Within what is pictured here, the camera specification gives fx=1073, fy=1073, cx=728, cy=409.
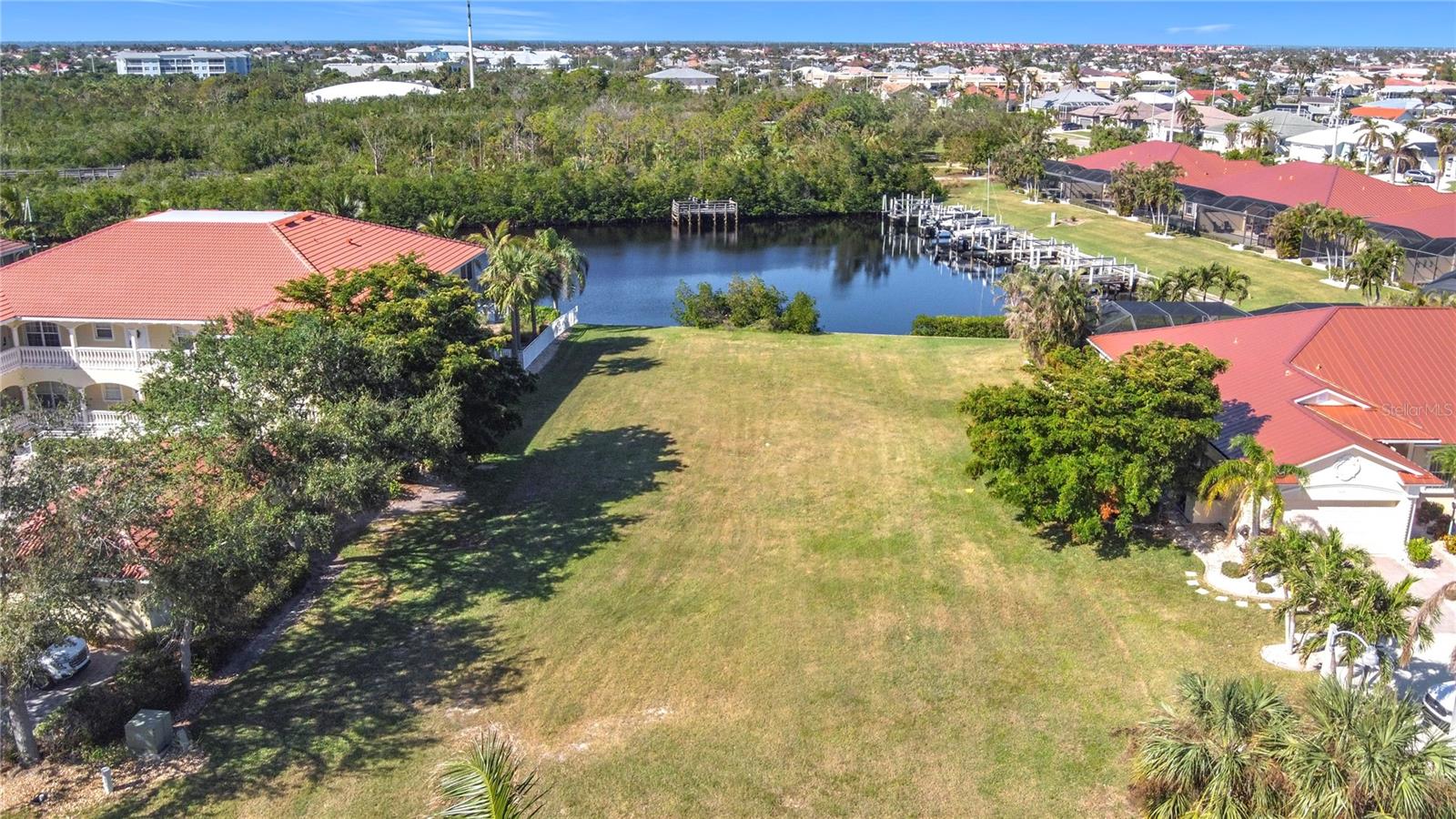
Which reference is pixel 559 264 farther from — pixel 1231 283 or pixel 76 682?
pixel 1231 283

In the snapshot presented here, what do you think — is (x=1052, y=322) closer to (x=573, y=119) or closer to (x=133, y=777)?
(x=133, y=777)

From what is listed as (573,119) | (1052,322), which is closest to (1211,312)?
(1052,322)

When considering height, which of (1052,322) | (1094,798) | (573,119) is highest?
(573,119)

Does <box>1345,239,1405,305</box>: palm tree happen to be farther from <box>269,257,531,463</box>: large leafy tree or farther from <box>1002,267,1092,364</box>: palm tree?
<box>269,257,531,463</box>: large leafy tree

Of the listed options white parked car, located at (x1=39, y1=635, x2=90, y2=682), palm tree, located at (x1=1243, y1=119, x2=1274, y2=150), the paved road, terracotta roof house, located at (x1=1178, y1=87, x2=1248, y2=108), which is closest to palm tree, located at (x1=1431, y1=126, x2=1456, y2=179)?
palm tree, located at (x1=1243, y1=119, x2=1274, y2=150)

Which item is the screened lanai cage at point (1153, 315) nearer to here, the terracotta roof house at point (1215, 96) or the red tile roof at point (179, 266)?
the red tile roof at point (179, 266)
